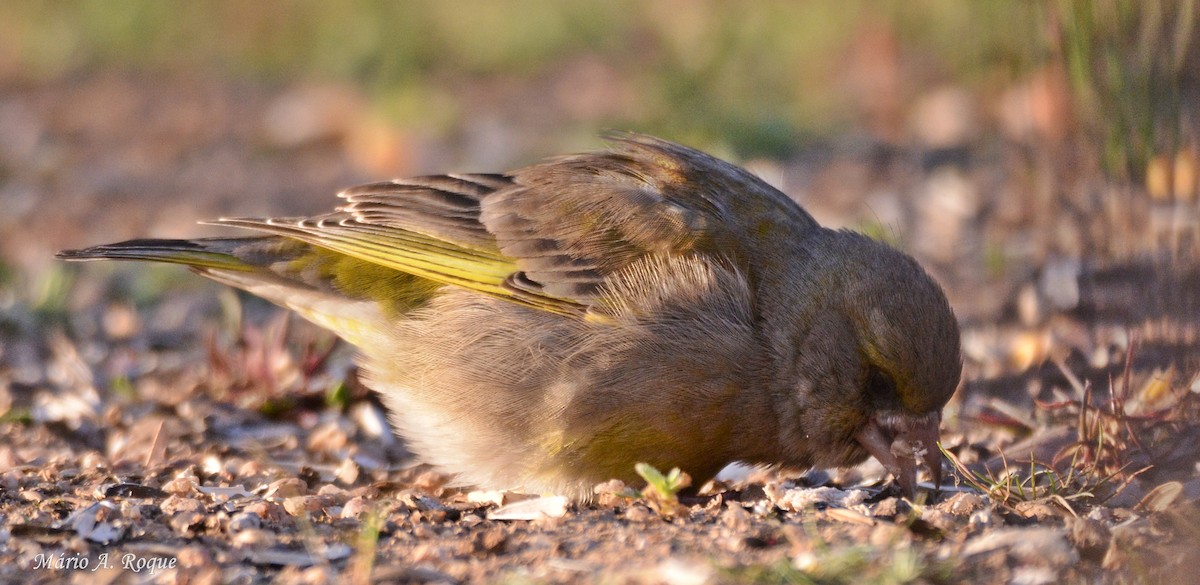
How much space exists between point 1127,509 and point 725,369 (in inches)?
53.3

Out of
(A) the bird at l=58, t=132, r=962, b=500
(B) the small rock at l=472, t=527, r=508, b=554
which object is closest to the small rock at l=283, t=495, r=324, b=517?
(A) the bird at l=58, t=132, r=962, b=500

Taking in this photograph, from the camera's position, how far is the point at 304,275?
16.9 ft

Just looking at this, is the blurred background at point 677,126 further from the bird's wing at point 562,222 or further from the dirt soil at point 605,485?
the bird's wing at point 562,222

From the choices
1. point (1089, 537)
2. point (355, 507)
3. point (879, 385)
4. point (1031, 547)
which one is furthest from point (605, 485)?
point (1089, 537)

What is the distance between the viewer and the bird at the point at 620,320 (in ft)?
14.4

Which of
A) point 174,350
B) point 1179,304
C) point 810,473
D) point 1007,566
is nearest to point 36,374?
point 174,350

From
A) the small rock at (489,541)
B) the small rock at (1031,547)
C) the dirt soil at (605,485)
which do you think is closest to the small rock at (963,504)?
the dirt soil at (605,485)

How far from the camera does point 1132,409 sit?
15.3 ft

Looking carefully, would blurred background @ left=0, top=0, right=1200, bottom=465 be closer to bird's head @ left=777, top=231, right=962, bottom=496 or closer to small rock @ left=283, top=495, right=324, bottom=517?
bird's head @ left=777, top=231, right=962, bottom=496

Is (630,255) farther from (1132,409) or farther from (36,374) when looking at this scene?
(36,374)

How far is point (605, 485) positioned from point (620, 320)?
57cm

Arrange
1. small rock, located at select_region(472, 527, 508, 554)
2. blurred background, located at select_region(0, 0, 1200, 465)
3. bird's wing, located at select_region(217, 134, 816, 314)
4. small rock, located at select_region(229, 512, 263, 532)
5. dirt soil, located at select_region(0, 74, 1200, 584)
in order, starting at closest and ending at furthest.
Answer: dirt soil, located at select_region(0, 74, 1200, 584)
small rock, located at select_region(472, 527, 508, 554)
small rock, located at select_region(229, 512, 263, 532)
bird's wing, located at select_region(217, 134, 816, 314)
blurred background, located at select_region(0, 0, 1200, 465)

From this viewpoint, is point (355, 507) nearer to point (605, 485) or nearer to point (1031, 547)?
point (605, 485)

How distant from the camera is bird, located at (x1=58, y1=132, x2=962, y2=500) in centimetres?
438
